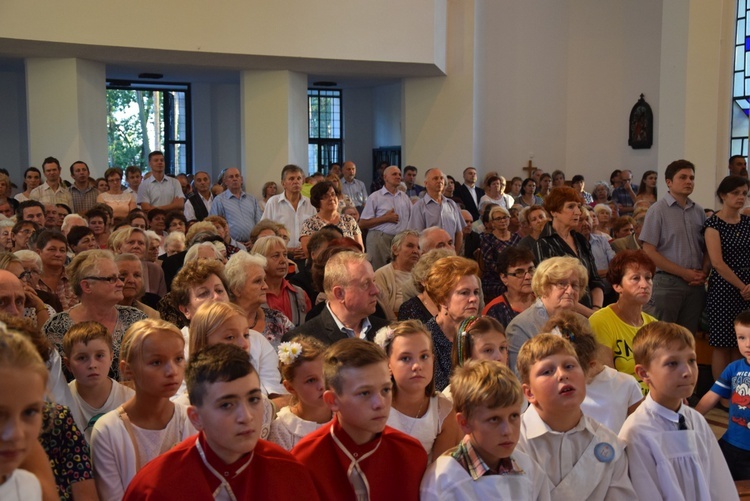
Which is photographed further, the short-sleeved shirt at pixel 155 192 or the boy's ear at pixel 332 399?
the short-sleeved shirt at pixel 155 192

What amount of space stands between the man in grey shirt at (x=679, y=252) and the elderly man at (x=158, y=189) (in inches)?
245

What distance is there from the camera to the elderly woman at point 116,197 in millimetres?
9742

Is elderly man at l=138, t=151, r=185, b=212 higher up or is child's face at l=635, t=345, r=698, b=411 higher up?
elderly man at l=138, t=151, r=185, b=212

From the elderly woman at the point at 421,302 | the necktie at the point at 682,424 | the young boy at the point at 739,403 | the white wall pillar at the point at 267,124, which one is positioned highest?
the white wall pillar at the point at 267,124

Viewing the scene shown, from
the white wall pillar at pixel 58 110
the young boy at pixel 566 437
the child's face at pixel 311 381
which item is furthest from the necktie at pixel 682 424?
the white wall pillar at pixel 58 110

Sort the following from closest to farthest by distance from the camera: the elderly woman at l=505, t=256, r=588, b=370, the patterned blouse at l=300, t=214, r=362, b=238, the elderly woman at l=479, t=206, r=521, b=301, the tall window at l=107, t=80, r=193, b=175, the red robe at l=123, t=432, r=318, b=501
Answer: the red robe at l=123, t=432, r=318, b=501 → the elderly woman at l=505, t=256, r=588, b=370 → the elderly woman at l=479, t=206, r=521, b=301 → the patterned blouse at l=300, t=214, r=362, b=238 → the tall window at l=107, t=80, r=193, b=175

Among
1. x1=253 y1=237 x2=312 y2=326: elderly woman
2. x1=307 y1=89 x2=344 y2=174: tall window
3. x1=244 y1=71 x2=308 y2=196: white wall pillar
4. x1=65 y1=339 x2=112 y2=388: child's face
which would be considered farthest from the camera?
x1=307 y1=89 x2=344 y2=174: tall window

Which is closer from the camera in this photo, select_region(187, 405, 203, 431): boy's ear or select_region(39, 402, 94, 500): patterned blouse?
select_region(187, 405, 203, 431): boy's ear

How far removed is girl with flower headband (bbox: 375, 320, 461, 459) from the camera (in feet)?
10.3

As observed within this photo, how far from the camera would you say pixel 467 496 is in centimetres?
262

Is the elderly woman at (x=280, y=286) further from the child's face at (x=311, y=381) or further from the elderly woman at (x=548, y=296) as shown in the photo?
the child's face at (x=311, y=381)

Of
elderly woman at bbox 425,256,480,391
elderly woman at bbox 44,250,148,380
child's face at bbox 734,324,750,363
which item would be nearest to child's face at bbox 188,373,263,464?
elderly woman at bbox 425,256,480,391

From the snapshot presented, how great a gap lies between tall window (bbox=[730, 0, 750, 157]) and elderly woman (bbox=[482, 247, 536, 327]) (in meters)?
8.16

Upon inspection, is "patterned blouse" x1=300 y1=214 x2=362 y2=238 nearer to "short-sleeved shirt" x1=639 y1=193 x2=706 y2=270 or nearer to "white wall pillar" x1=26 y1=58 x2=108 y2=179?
"short-sleeved shirt" x1=639 y1=193 x2=706 y2=270
